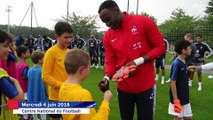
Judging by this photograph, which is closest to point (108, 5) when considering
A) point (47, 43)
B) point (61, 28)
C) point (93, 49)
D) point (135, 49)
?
point (135, 49)

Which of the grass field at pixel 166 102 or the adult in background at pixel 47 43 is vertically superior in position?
the adult in background at pixel 47 43

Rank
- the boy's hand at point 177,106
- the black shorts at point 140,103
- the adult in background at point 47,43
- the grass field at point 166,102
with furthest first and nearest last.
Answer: the adult in background at point 47,43 < the grass field at point 166,102 < the boy's hand at point 177,106 < the black shorts at point 140,103

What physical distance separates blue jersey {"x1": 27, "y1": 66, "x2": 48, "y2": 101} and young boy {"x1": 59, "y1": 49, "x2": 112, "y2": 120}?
11.0 feet

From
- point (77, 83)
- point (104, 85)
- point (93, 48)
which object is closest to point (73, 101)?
point (77, 83)

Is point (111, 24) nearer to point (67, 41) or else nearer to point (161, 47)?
point (161, 47)

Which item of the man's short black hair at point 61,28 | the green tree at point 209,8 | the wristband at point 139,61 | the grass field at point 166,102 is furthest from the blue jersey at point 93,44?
the green tree at point 209,8

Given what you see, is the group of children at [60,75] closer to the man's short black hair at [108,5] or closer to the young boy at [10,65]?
the young boy at [10,65]

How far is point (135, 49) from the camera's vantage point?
3836 mm

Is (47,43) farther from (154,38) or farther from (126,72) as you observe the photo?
(126,72)

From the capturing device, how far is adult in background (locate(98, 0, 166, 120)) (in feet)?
12.3

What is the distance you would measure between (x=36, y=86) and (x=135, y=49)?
289 cm

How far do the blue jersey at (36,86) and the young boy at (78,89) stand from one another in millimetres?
3358

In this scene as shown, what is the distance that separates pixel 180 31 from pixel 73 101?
859 inches

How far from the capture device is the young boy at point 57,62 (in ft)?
14.5
